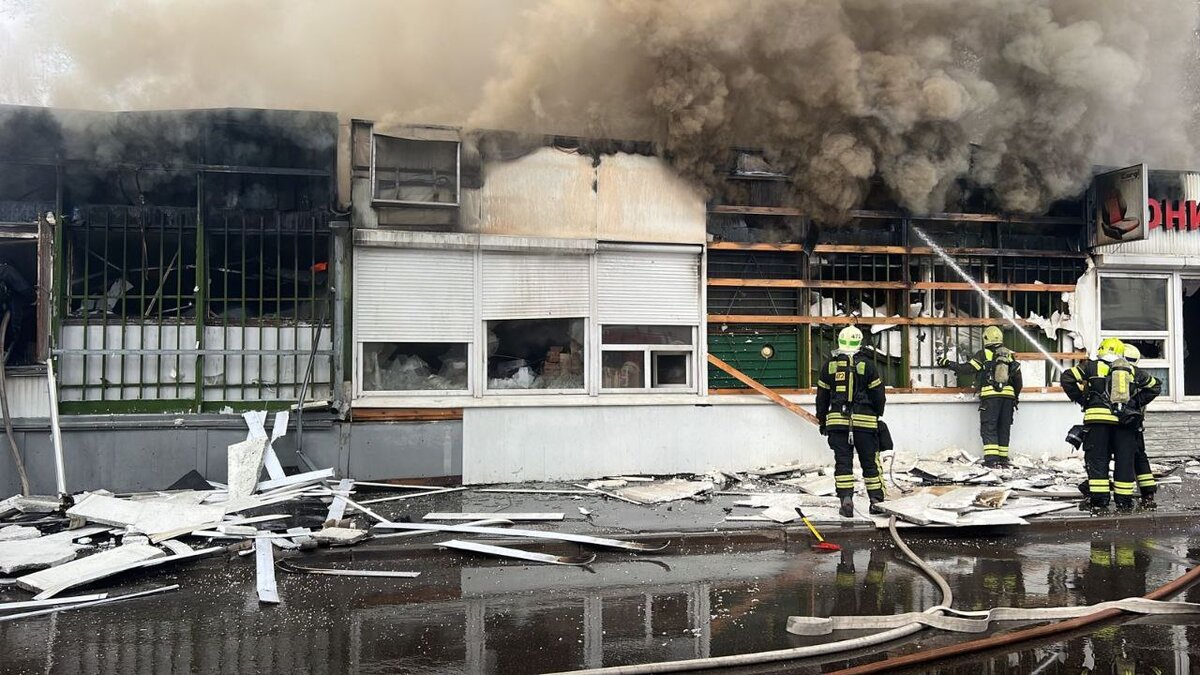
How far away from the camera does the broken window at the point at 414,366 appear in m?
8.75

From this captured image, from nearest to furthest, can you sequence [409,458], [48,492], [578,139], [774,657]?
1. [774,657]
2. [48,492]
3. [409,458]
4. [578,139]

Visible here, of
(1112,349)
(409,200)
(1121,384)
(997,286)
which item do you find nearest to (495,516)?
(409,200)

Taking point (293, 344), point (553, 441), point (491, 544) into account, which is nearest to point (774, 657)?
point (491, 544)

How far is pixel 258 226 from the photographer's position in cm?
865

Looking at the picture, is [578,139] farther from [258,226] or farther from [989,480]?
[989,480]

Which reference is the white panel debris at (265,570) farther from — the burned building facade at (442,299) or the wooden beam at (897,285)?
the wooden beam at (897,285)

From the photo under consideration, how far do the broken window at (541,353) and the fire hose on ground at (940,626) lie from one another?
16.2 feet

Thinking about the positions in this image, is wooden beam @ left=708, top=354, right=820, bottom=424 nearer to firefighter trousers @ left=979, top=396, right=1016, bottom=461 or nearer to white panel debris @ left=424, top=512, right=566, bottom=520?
firefighter trousers @ left=979, top=396, right=1016, bottom=461

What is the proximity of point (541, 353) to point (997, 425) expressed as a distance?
579 cm

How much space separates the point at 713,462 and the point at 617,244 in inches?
114

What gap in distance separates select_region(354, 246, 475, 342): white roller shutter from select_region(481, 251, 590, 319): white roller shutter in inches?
10.1

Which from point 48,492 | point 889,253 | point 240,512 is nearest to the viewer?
point 240,512

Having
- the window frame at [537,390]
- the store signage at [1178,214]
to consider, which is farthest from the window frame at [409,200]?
the store signage at [1178,214]

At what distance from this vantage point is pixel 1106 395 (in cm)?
791
